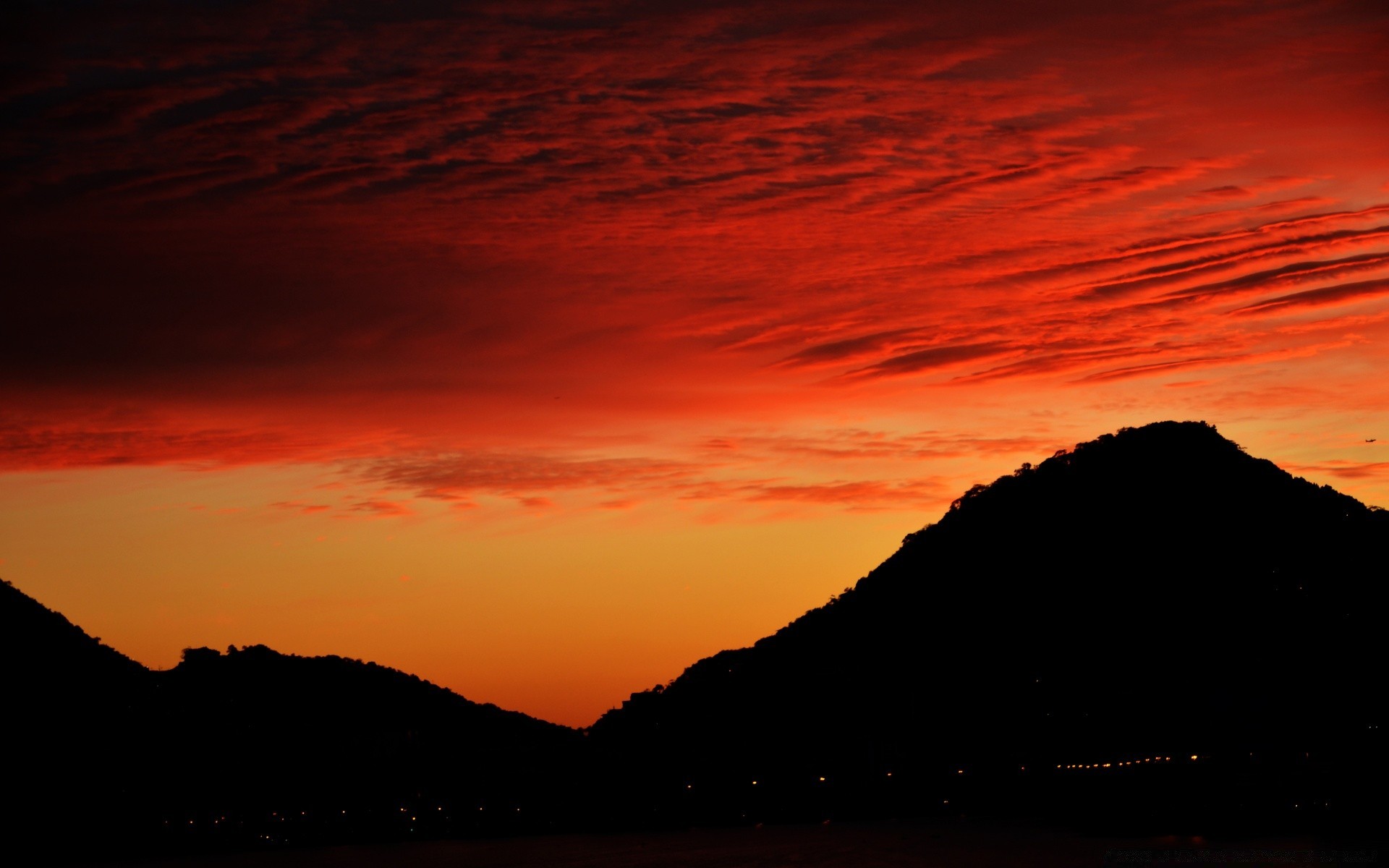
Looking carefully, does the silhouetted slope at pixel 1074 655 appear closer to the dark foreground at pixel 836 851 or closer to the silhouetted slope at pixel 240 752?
the dark foreground at pixel 836 851

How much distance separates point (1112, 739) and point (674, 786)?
1277 inches

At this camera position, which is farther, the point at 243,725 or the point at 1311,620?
the point at 243,725

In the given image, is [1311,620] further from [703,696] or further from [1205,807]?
[703,696]

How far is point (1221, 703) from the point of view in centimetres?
7588

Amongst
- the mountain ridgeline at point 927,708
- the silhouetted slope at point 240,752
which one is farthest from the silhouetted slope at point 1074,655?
the silhouetted slope at point 240,752

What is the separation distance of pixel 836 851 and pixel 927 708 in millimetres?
21503

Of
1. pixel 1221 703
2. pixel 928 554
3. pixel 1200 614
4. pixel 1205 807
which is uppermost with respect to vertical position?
pixel 928 554

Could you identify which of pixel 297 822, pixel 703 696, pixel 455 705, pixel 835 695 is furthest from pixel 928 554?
pixel 297 822

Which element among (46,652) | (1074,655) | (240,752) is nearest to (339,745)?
(240,752)

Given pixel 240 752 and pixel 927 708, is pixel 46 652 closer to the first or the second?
pixel 240 752

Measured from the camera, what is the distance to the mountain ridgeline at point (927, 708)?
3009 inches

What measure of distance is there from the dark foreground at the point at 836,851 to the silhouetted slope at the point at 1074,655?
5028 mm

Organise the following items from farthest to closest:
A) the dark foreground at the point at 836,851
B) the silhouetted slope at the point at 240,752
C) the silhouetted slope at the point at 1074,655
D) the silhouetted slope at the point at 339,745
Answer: the silhouetted slope at the point at 339,745 < the silhouetted slope at the point at 240,752 < the silhouetted slope at the point at 1074,655 < the dark foreground at the point at 836,851

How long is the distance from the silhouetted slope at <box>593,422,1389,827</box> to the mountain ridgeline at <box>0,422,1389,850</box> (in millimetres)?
169
